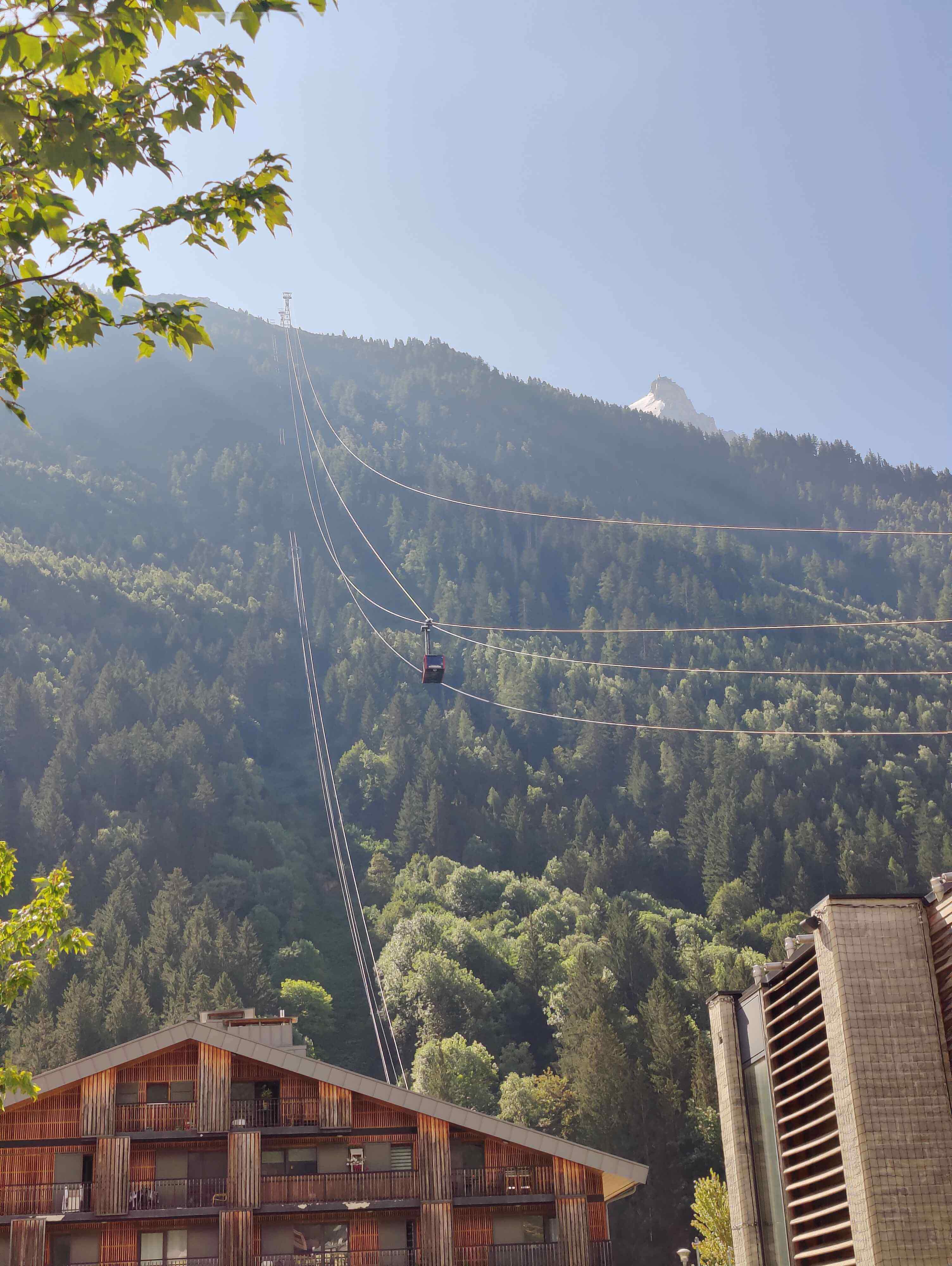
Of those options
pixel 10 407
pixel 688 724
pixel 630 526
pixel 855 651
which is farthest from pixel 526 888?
pixel 10 407

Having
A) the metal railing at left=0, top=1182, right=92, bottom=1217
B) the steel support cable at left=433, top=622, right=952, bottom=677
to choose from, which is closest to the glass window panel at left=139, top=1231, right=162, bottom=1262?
the metal railing at left=0, top=1182, right=92, bottom=1217

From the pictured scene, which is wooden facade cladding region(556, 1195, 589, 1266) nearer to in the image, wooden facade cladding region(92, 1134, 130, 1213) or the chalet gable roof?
the chalet gable roof

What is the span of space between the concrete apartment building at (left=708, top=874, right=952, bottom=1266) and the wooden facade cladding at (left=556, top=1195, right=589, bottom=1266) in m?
16.2

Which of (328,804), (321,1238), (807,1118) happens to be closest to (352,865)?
(328,804)

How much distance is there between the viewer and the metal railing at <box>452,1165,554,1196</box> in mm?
32500

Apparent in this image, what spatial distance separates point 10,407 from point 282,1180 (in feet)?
98.2

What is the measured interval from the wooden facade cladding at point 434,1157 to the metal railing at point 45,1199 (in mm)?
8298

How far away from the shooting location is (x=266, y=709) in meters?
155

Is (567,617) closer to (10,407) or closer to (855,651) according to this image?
(855,651)

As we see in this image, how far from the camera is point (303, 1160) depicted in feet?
111

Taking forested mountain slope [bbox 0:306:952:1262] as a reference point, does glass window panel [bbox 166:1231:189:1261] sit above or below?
below

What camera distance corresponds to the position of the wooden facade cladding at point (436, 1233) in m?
Result: 32.1

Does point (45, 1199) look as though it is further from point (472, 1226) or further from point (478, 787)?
point (478, 787)

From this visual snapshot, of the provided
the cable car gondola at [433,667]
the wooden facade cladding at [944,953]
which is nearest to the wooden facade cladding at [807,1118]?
the wooden facade cladding at [944,953]
